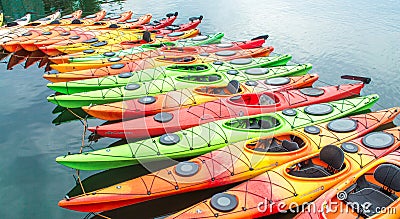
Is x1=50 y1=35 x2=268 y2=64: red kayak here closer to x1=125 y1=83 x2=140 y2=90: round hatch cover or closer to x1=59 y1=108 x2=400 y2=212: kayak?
x1=125 y1=83 x2=140 y2=90: round hatch cover

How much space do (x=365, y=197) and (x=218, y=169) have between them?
7.78ft

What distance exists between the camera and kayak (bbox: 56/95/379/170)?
657cm

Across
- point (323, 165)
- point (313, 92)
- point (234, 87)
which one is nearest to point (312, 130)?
point (323, 165)

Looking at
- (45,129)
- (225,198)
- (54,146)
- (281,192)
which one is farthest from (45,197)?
(281,192)

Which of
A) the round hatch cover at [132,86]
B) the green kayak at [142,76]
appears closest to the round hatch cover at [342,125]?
the green kayak at [142,76]

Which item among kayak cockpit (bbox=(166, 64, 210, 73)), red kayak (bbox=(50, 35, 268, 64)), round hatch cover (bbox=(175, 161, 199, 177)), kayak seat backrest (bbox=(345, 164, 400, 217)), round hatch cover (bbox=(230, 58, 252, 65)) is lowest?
round hatch cover (bbox=(175, 161, 199, 177))

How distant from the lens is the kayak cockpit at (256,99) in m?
8.03

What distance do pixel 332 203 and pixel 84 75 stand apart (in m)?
7.99

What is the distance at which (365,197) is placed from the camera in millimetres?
5168

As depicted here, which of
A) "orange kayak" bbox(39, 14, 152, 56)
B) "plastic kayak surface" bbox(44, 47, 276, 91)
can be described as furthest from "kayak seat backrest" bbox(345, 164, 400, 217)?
"orange kayak" bbox(39, 14, 152, 56)

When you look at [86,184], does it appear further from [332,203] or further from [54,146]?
[332,203]

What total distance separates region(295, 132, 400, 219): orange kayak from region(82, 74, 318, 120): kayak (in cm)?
383

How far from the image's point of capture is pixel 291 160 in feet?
20.4

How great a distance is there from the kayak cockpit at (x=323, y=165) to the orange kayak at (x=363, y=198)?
436mm
